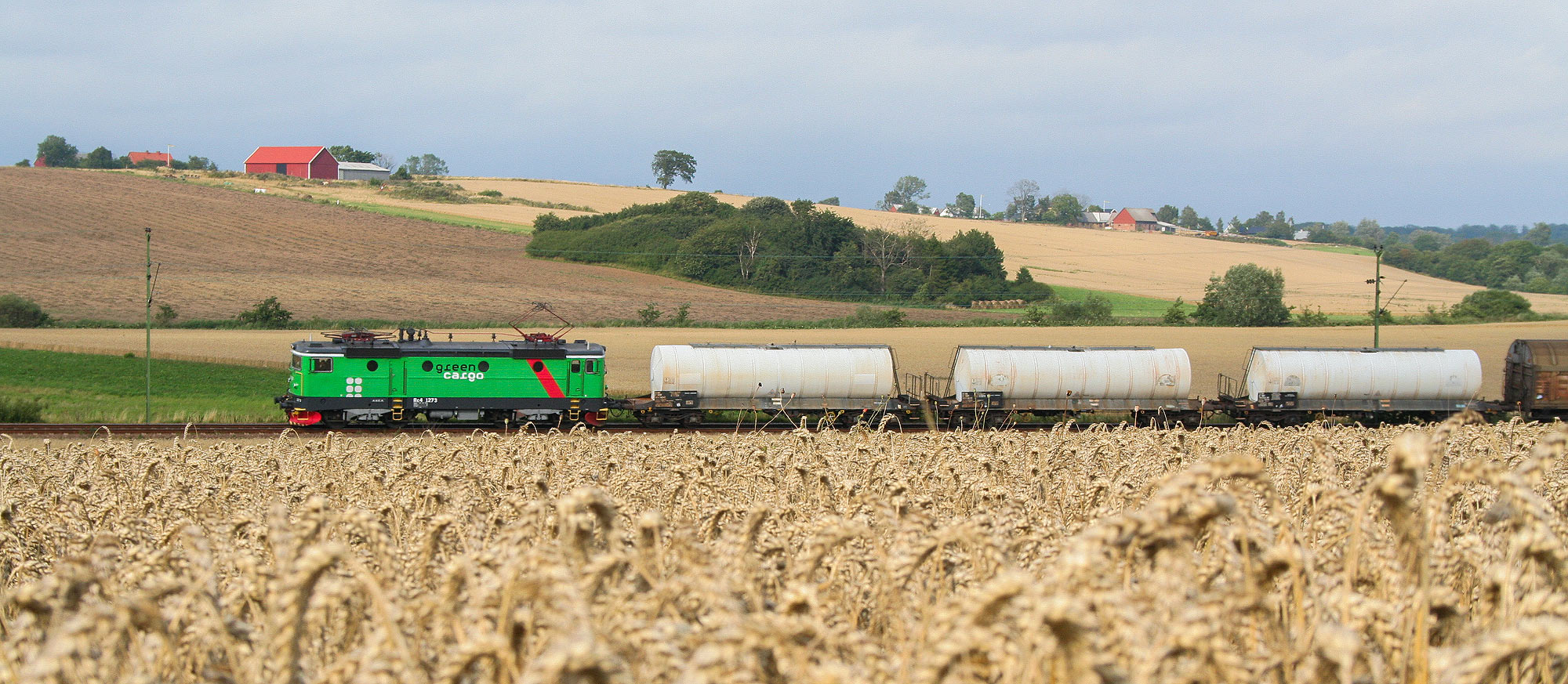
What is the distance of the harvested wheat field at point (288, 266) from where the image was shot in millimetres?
69875

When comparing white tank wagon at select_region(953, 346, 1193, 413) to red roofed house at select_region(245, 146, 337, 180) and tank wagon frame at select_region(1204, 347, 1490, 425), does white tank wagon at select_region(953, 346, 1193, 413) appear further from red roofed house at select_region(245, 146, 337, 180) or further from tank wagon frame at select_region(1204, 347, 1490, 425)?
red roofed house at select_region(245, 146, 337, 180)

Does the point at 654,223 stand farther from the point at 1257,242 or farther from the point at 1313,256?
the point at 1257,242

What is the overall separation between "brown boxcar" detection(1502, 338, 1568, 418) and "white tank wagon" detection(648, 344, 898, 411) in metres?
20.4

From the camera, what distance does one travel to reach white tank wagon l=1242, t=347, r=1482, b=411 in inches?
A: 1307

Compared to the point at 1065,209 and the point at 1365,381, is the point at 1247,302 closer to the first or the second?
the point at 1365,381

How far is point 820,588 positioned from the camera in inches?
229

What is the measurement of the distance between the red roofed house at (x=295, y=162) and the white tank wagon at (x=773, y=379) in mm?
138230

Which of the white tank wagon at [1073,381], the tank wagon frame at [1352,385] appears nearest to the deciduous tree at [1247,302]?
the tank wagon frame at [1352,385]

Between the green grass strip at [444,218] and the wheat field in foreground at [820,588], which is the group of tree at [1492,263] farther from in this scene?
the wheat field in foreground at [820,588]

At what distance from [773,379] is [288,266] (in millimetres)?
62720

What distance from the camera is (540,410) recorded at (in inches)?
1213

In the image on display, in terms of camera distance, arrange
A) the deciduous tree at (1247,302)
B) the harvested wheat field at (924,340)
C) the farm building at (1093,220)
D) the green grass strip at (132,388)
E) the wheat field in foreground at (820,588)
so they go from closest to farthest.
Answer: the wheat field in foreground at (820,588) < the green grass strip at (132,388) < the harvested wheat field at (924,340) < the deciduous tree at (1247,302) < the farm building at (1093,220)

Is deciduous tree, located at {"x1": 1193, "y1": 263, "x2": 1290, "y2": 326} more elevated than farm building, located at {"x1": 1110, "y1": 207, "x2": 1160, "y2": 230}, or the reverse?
farm building, located at {"x1": 1110, "y1": 207, "x2": 1160, "y2": 230}

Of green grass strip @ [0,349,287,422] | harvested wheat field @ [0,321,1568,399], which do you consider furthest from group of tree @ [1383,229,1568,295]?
green grass strip @ [0,349,287,422]
